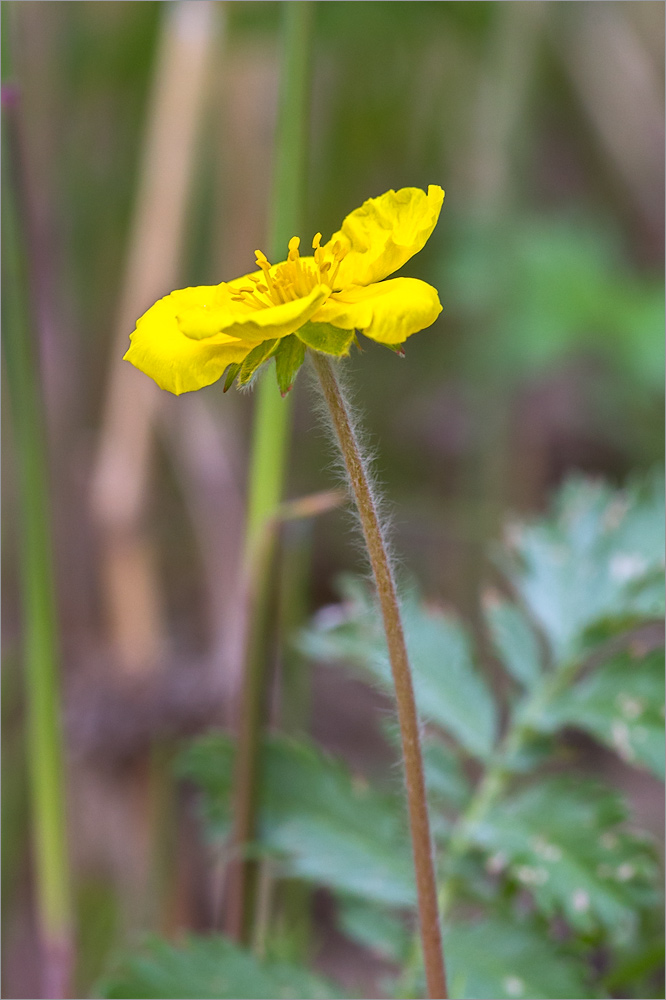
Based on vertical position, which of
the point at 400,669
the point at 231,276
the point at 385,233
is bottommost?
the point at 400,669

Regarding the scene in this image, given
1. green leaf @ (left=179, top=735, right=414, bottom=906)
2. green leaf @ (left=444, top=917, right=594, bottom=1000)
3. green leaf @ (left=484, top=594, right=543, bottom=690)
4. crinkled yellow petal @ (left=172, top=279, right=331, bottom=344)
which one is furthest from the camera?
green leaf @ (left=484, top=594, right=543, bottom=690)

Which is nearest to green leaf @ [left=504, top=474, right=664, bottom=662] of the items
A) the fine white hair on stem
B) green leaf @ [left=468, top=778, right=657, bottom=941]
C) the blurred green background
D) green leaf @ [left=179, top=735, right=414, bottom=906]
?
green leaf @ [left=468, top=778, right=657, bottom=941]

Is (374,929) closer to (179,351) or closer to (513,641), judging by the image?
(513,641)

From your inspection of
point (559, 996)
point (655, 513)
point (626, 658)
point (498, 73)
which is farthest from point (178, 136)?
point (559, 996)

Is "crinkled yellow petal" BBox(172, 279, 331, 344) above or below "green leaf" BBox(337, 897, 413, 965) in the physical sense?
above

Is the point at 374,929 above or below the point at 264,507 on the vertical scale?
below

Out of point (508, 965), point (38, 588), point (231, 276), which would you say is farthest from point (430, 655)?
point (231, 276)

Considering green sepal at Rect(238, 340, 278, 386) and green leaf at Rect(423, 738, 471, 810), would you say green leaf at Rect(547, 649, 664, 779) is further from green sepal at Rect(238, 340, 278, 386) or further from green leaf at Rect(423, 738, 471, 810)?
green sepal at Rect(238, 340, 278, 386)
